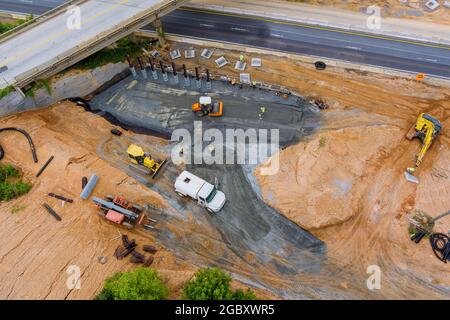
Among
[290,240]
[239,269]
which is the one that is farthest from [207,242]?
[290,240]

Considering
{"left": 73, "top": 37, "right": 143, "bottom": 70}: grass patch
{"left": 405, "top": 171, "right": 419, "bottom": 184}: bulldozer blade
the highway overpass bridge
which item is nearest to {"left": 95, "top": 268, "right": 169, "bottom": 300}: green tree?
the highway overpass bridge

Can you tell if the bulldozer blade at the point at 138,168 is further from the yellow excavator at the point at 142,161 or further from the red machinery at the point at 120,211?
the red machinery at the point at 120,211

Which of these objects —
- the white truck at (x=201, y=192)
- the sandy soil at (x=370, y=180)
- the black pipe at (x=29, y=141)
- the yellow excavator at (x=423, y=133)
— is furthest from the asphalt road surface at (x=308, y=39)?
the white truck at (x=201, y=192)

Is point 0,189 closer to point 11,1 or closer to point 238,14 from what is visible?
point 11,1

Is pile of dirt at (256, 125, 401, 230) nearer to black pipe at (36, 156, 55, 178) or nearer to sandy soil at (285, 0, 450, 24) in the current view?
black pipe at (36, 156, 55, 178)

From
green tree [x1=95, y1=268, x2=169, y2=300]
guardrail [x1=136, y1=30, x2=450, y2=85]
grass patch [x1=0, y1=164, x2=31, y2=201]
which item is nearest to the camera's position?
green tree [x1=95, y1=268, x2=169, y2=300]
